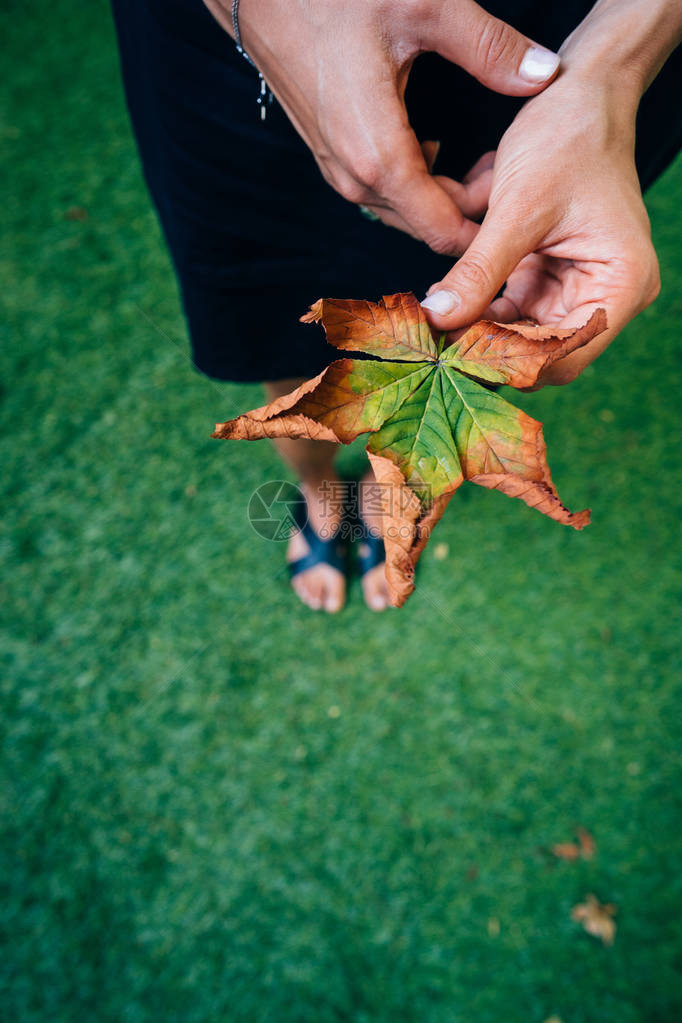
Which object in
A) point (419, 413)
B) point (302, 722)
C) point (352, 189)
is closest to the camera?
point (419, 413)

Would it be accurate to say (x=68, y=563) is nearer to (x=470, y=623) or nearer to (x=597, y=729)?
(x=470, y=623)

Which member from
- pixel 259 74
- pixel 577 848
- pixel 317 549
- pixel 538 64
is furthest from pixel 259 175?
pixel 577 848

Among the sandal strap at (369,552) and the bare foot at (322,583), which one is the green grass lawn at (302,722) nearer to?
the bare foot at (322,583)

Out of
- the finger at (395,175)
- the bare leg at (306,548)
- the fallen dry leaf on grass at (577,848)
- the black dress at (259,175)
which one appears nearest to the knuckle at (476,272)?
the finger at (395,175)

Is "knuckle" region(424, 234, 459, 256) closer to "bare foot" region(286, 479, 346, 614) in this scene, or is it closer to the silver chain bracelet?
the silver chain bracelet

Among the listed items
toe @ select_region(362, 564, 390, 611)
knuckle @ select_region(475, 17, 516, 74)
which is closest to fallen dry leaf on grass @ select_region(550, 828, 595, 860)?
toe @ select_region(362, 564, 390, 611)

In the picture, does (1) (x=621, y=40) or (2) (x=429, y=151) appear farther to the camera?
(2) (x=429, y=151)

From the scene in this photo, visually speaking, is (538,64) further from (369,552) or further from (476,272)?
(369,552)
